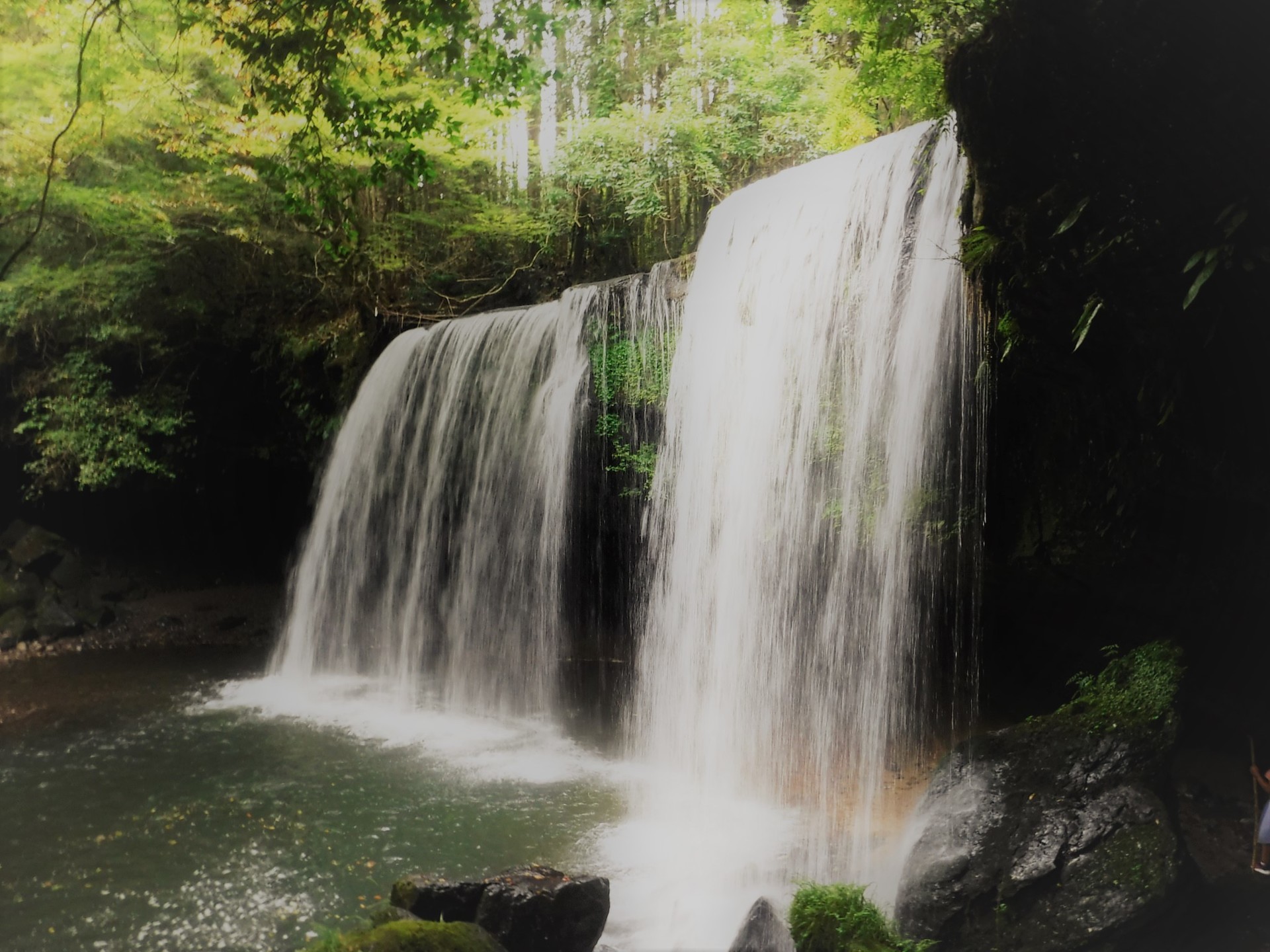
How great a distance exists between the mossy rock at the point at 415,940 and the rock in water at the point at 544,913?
29 centimetres

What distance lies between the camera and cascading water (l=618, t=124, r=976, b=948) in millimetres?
6117

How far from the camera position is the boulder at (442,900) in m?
Answer: 4.89

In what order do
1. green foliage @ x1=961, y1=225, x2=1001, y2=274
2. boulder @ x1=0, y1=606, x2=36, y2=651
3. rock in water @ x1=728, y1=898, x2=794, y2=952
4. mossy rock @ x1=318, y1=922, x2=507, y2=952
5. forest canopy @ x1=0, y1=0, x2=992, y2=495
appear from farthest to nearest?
boulder @ x1=0, y1=606, x2=36, y2=651
forest canopy @ x1=0, y1=0, x2=992, y2=495
green foliage @ x1=961, y1=225, x2=1001, y2=274
rock in water @ x1=728, y1=898, x2=794, y2=952
mossy rock @ x1=318, y1=922, x2=507, y2=952

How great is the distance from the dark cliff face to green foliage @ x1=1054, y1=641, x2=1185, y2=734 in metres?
0.17

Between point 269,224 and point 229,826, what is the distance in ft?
32.9

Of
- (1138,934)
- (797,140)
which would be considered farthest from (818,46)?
(1138,934)

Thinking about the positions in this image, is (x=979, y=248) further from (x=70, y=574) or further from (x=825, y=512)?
(x=70, y=574)

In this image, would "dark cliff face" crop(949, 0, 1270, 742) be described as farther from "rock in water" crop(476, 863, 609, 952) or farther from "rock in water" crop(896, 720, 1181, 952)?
"rock in water" crop(476, 863, 609, 952)

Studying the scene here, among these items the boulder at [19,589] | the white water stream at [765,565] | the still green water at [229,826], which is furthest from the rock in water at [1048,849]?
the boulder at [19,589]

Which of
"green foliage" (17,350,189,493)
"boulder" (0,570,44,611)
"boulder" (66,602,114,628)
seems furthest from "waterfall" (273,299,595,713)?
"boulder" (0,570,44,611)

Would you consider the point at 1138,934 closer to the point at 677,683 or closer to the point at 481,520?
the point at 677,683

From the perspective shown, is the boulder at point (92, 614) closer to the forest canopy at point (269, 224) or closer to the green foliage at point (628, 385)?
the forest canopy at point (269, 224)

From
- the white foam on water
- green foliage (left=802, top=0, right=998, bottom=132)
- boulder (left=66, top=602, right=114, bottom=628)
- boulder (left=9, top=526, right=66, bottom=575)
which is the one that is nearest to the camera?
green foliage (left=802, top=0, right=998, bottom=132)

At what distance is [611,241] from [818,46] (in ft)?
16.1
